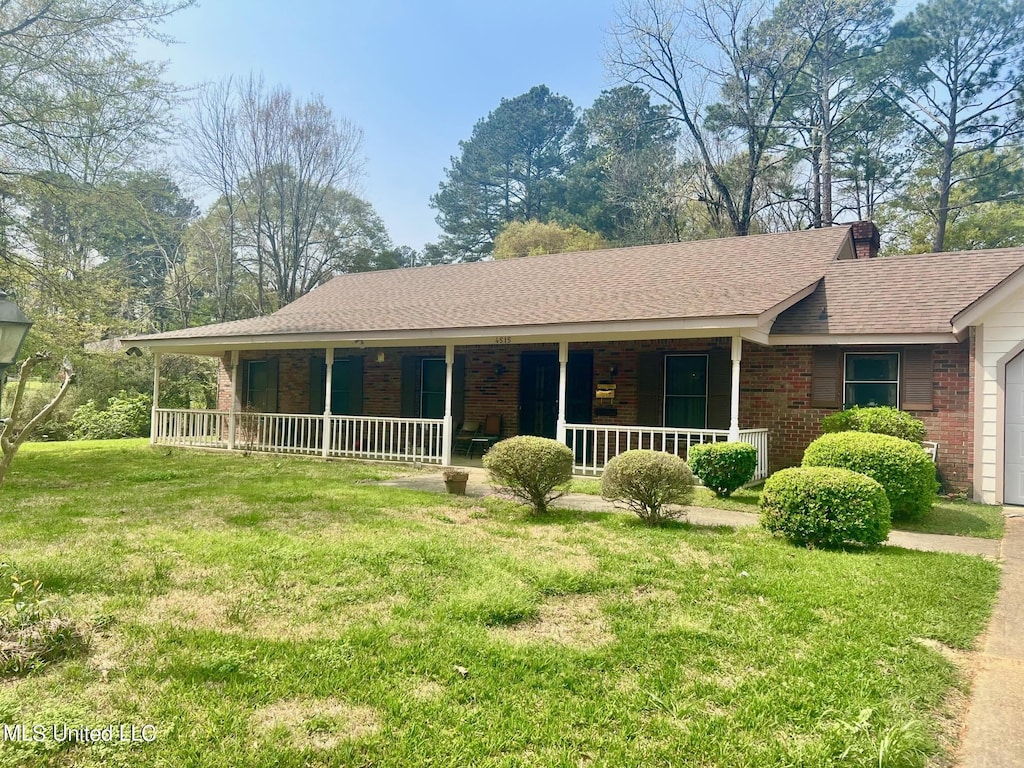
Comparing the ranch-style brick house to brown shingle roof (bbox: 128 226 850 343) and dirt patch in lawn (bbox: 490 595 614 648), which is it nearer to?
brown shingle roof (bbox: 128 226 850 343)

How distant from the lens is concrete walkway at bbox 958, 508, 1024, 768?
2.48 m

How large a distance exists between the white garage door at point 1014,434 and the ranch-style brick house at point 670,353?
2 cm

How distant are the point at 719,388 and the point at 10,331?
990 cm

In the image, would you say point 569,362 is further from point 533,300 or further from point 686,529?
point 686,529

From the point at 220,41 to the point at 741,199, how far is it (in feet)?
66.6

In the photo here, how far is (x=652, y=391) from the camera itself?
11.7 metres

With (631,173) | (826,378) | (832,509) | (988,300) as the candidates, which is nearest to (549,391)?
(826,378)

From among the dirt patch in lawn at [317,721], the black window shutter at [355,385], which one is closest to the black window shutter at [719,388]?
the black window shutter at [355,385]

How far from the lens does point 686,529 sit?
253 inches

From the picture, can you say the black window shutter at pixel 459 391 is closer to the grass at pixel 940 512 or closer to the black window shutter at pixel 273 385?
the grass at pixel 940 512

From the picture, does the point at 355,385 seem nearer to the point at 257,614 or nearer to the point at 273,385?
the point at 273,385

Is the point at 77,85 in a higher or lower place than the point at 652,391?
higher

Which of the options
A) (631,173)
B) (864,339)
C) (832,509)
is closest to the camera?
(832,509)

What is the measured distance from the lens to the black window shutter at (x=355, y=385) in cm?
1513
